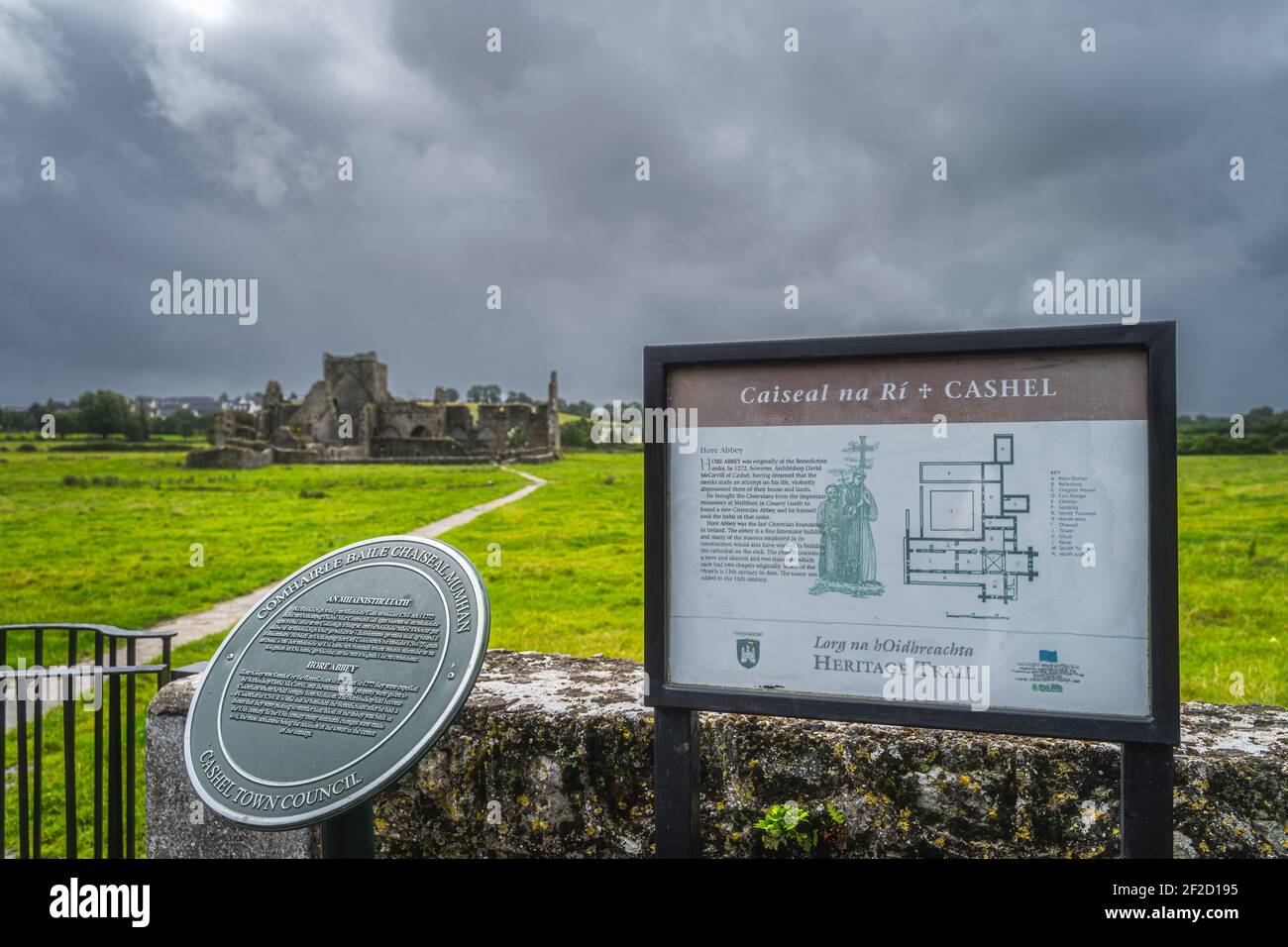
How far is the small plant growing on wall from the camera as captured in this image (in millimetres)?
2900

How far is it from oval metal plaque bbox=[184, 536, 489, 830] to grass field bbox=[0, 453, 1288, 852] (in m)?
2.73

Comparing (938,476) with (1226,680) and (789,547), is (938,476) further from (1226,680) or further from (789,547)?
(1226,680)

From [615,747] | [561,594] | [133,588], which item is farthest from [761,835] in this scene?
[133,588]

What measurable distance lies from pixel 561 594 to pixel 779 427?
7224 millimetres

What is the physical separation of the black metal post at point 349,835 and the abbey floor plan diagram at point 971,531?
6.83ft

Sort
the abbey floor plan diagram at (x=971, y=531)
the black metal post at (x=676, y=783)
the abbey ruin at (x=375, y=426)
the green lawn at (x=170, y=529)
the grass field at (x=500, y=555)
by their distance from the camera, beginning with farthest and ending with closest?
the abbey ruin at (x=375, y=426), the green lawn at (x=170, y=529), the grass field at (x=500, y=555), the black metal post at (x=676, y=783), the abbey floor plan diagram at (x=971, y=531)

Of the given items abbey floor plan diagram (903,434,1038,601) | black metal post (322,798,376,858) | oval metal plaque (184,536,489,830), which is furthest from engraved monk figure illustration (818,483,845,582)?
black metal post (322,798,376,858)

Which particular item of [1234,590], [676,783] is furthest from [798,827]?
[1234,590]

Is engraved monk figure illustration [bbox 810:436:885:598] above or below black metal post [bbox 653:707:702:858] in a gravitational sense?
above

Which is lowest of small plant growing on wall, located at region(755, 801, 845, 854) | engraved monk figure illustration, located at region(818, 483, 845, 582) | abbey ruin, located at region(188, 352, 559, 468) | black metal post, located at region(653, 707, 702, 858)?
small plant growing on wall, located at region(755, 801, 845, 854)

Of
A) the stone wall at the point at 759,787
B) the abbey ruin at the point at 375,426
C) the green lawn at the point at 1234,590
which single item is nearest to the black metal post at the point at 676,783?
the stone wall at the point at 759,787

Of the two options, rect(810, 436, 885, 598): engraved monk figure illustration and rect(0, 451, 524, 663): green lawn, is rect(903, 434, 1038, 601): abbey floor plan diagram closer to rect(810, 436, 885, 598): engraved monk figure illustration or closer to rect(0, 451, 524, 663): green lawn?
rect(810, 436, 885, 598): engraved monk figure illustration

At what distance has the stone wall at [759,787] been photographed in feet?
8.84

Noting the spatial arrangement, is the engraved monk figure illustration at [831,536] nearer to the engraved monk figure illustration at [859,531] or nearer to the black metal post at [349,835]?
the engraved monk figure illustration at [859,531]
